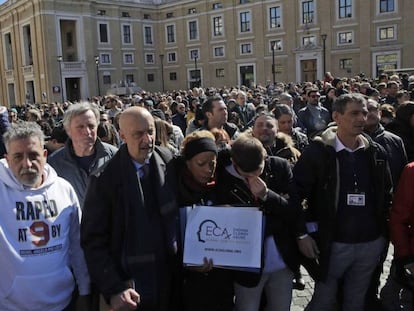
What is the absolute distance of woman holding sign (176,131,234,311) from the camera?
313 centimetres

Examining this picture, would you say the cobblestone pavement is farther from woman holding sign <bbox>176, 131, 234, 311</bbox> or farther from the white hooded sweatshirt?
the white hooded sweatshirt

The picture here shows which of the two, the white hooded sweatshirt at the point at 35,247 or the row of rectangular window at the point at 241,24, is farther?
the row of rectangular window at the point at 241,24

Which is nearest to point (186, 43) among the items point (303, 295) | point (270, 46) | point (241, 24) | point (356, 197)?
point (241, 24)

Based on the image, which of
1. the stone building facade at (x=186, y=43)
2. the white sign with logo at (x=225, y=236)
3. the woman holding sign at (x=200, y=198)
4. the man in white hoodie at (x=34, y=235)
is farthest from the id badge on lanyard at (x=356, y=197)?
the stone building facade at (x=186, y=43)

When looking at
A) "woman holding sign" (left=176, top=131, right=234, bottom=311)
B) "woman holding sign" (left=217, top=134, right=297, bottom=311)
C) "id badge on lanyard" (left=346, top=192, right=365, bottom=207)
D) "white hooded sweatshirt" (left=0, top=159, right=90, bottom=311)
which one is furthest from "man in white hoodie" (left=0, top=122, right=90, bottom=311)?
"id badge on lanyard" (left=346, top=192, right=365, bottom=207)

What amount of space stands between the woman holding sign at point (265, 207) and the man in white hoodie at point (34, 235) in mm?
1190

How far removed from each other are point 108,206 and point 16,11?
6255 cm

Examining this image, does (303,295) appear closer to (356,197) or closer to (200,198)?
(356,197)

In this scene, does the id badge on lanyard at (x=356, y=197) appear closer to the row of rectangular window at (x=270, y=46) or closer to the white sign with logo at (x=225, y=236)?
the white sign with logo at (x=225, y=236)

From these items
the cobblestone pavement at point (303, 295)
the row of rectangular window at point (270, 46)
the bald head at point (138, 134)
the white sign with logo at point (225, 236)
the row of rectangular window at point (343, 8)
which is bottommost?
the cobblestone pavement at point (303, 295)

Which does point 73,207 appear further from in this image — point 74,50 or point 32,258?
point 74,50

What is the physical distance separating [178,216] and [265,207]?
66 centimetres

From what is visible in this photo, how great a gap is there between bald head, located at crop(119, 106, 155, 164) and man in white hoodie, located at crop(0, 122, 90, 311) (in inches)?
25.3

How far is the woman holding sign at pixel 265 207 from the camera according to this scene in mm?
3150
